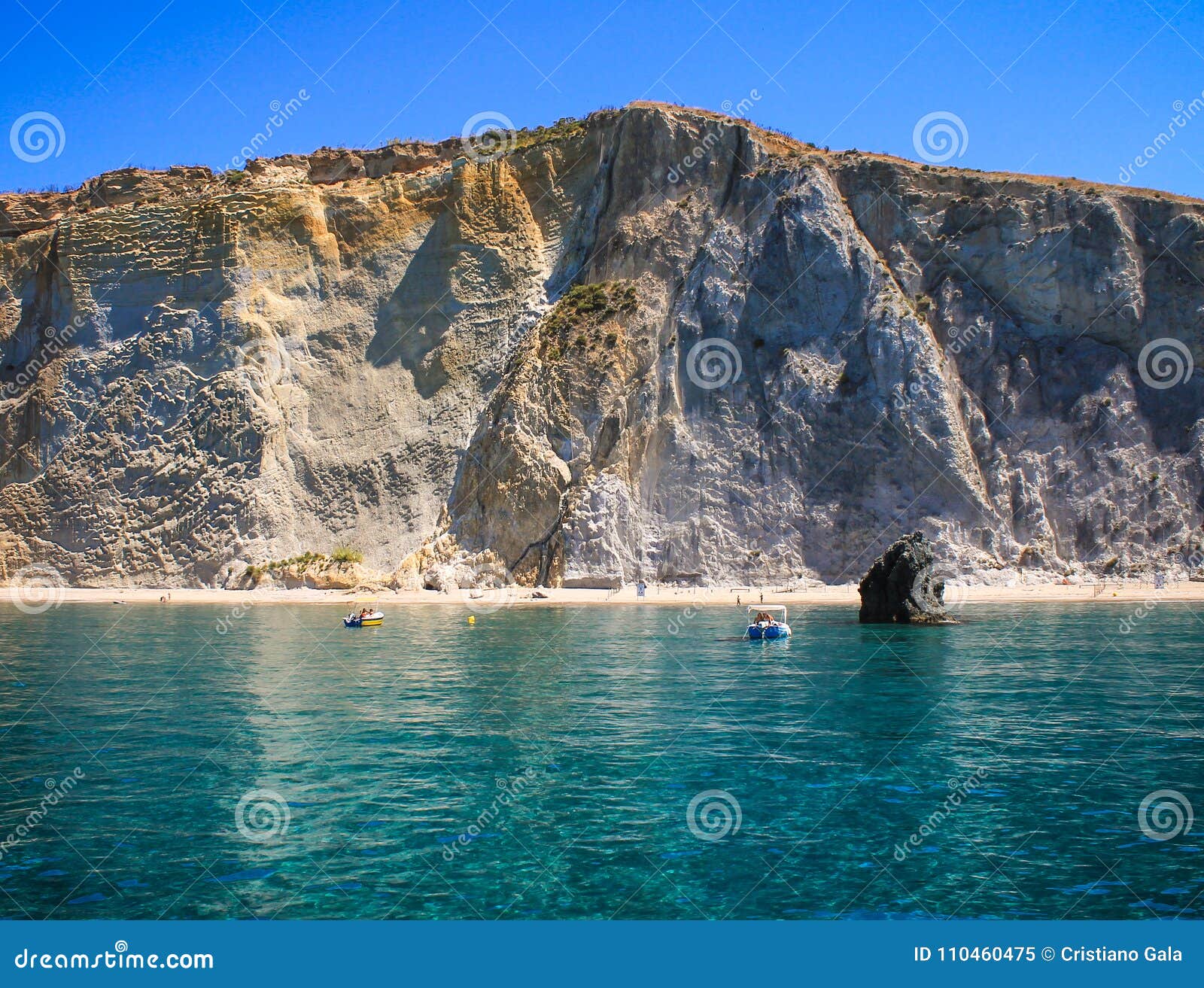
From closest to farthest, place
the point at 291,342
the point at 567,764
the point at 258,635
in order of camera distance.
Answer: the point at 567,764 → the point at 258,635 → the point at 291,342

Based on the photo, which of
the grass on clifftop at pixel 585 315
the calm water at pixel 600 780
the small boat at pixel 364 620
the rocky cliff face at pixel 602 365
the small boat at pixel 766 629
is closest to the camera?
the calm water at pixel 600 780

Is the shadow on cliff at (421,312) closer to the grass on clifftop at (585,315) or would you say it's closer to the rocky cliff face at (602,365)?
the rocky cliff face at (602,365)

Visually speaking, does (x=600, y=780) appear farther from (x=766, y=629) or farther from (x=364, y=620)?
(x=364, y=620)

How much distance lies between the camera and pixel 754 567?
194 feet

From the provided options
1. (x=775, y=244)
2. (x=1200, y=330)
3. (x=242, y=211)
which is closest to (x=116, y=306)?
(x=242, y=211)

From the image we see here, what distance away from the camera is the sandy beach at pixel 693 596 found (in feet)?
180

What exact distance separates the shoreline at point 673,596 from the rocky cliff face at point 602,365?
172cm

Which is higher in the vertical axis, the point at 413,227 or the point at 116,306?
the point at 413,227

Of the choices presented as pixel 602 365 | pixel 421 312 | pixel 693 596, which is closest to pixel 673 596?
pixel 693 596

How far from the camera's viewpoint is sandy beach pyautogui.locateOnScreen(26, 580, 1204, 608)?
54969 millimetres

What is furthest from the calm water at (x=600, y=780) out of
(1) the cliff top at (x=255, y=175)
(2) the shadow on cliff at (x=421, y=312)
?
(1) the cliff top at (x=255, y=175)

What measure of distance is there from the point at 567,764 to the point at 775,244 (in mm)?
48424

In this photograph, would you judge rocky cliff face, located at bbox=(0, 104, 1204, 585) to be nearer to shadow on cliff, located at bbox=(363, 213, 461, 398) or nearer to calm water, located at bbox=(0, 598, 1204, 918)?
shadow on cliff, located at bbox=(363, 213, 461, 398)

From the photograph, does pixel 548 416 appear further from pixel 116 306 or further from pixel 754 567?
pixel 116 306
